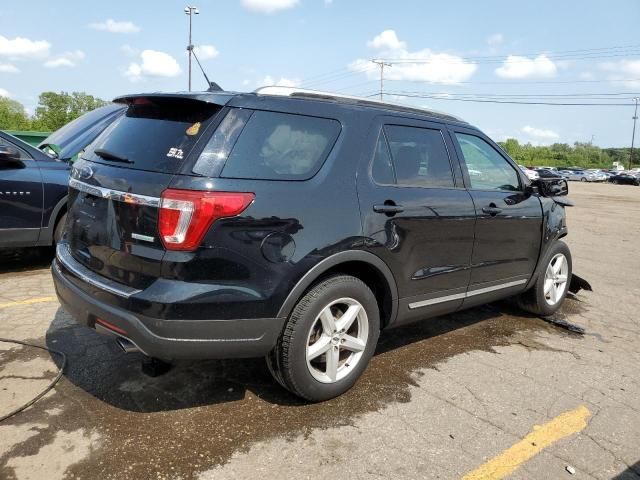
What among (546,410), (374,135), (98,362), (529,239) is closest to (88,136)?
(98,362)

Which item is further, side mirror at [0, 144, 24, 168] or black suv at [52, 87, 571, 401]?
side mirror at [0, 144, 24, 168]

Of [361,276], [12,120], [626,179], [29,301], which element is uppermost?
[12,120]

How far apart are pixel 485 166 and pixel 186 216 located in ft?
8.82

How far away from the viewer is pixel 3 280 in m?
5.57

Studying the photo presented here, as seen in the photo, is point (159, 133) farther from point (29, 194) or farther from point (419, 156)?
point (29, 194)

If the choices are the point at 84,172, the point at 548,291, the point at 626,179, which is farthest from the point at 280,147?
the point at 626,179

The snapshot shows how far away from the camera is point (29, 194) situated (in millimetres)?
5645

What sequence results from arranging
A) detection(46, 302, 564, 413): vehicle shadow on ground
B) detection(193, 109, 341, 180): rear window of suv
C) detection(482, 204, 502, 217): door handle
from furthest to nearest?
1. detection(482, 204, 502, 217): door handle
2. detection(46, 302, 564, 413): vehicle shadow on ground
3. detection(193, 109, 341, 180): rear window of suv

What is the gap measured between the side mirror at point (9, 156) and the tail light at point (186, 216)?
3.76 metres

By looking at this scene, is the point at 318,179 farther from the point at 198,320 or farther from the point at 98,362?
the point at 98,362

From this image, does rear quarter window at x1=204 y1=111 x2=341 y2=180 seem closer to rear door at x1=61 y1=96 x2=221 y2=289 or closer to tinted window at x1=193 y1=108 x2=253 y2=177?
tinted window at x1=193 y1=108 x2=253 y2=177

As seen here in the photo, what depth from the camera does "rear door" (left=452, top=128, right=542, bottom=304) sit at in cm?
409

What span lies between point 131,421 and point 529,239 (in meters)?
3.50

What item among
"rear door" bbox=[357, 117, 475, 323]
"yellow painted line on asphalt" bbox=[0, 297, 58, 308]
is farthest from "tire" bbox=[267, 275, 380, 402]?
"yellow painted line on asphalt" bbox=[0, 297, 58, 308]
